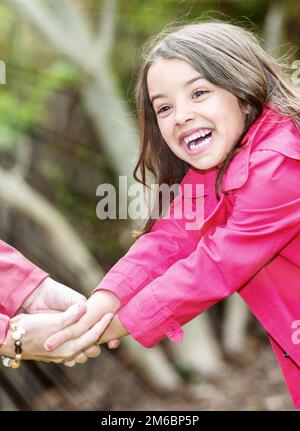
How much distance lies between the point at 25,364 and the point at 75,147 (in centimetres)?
144

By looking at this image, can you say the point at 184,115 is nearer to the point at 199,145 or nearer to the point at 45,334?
the point at 199,145

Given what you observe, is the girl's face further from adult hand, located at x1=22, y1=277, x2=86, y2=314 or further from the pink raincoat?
adult hand, located at x1=22, y1=277, x2=86, y2=314

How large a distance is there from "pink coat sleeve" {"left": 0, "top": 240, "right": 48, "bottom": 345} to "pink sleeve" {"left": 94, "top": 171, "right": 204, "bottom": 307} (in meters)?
0.18

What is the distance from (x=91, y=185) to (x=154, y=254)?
311cm

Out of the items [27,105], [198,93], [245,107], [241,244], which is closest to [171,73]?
[198,93]

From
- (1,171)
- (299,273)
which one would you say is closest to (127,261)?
(299,273)

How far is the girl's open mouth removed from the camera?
141 cm

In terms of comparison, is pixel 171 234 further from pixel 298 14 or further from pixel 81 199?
pixel 81 199

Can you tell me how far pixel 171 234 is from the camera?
Answer: 60.9 inches

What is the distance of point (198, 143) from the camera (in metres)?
1.42

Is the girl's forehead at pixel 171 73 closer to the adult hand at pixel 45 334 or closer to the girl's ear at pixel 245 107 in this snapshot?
the girl's ear at pixel 245 107

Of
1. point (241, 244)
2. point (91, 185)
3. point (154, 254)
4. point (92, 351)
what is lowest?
point (91, 185)

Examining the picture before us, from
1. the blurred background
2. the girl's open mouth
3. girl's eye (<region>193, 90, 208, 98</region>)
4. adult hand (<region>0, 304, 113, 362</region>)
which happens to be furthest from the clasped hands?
the blurred background
